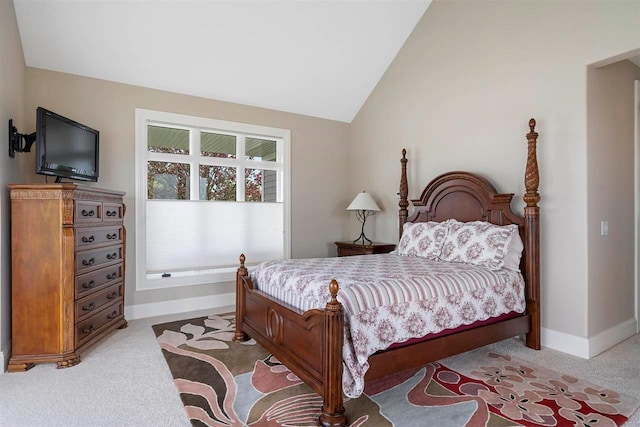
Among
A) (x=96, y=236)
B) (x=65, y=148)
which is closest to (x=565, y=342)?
(x=96, y=236)

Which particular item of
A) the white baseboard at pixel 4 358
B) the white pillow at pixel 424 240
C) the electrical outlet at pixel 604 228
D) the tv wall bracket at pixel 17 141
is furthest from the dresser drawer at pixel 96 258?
the electrical outlet at pixel 604 228

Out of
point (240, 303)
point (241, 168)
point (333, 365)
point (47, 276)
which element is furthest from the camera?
point (241, 168)

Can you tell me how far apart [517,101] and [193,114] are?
3449 millimetres

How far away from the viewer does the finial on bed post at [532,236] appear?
2928 millimetres

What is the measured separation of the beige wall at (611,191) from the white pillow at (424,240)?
1168mm

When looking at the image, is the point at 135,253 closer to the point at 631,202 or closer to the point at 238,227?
the point at 238,227

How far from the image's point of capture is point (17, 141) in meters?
2.83

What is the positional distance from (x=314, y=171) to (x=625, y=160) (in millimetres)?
3415

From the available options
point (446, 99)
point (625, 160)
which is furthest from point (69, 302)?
point (625, 160)

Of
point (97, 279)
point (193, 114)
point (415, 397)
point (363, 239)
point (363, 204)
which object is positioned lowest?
point (415, 397)

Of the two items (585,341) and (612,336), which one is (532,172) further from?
(612,336)

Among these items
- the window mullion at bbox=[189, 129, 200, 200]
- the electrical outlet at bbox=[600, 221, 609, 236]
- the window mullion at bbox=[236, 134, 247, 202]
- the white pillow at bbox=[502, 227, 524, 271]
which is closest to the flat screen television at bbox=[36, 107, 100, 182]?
the window mullion at bbox=[189, 129, 200, 200]

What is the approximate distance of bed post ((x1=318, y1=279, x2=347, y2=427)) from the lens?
183cm

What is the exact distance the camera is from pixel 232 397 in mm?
2154
